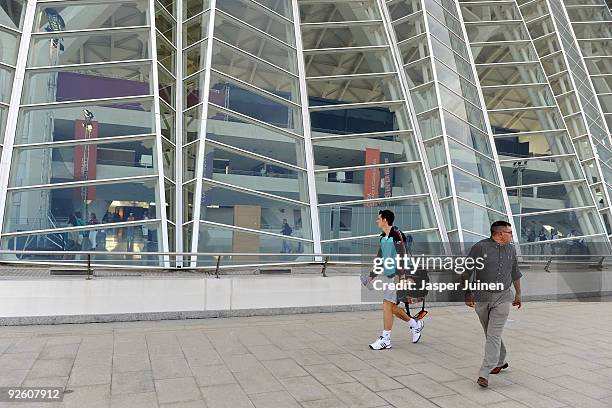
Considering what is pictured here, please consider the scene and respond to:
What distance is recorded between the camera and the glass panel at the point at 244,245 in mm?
9094

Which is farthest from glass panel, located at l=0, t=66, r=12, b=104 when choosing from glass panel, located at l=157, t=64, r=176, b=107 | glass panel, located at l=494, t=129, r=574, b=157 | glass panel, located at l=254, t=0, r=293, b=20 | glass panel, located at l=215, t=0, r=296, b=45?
glass panel, located at l=494, t=129, r=574, b=157

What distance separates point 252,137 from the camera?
35.7ft

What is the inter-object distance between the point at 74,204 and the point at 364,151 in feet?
25.1

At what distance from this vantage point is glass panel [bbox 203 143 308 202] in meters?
9.95

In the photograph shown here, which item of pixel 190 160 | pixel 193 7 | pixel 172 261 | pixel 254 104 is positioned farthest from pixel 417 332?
pixel 193 7

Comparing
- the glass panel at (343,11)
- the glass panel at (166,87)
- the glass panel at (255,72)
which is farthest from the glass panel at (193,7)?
the glass panel at (343,11)

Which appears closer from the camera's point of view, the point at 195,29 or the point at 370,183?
the point at 195,29

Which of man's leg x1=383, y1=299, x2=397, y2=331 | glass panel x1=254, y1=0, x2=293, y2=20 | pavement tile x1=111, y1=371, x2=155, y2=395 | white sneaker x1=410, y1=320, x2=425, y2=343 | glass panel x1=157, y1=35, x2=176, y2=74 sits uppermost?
glass panel x1=254, y1=0, x2=293, y2=20

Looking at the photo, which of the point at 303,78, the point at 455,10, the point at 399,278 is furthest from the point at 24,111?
the point at 455,10

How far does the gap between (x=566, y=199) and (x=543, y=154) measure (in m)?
1.95

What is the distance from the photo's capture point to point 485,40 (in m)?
18.5

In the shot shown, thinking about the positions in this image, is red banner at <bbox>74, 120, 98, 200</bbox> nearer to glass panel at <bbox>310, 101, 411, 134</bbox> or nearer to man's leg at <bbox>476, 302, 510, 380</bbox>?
glass panel at <bbox>310, 101, 411, 134</bbox>

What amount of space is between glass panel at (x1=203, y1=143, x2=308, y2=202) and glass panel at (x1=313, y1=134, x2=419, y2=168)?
1166 mm

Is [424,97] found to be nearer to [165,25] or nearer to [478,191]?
[478,191]
